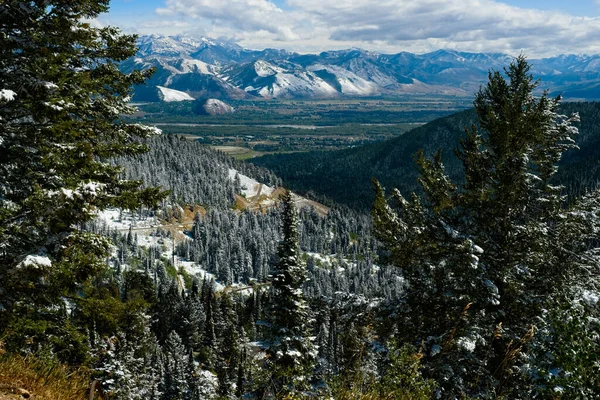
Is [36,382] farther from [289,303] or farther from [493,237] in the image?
[289,303]

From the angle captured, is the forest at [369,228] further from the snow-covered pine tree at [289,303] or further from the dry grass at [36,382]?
the snow-covered pine tree at [289,303]

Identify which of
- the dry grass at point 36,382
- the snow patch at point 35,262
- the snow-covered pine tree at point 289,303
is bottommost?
the snow-covered pine tree at point 289,303

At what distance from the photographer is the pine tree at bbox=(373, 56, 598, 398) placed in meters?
13.3

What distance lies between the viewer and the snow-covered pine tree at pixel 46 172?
11.6m

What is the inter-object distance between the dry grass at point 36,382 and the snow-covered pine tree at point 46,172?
9.85 ft

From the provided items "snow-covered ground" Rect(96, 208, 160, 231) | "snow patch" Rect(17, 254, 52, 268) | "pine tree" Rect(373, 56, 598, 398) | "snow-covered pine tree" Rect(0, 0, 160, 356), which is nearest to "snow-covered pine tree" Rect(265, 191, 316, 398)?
"pine tree" Rect(373, 56, 598, 398)

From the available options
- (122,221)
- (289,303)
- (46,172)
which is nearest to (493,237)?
(289,303)

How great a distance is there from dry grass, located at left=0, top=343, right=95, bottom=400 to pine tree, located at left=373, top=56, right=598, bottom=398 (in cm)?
976

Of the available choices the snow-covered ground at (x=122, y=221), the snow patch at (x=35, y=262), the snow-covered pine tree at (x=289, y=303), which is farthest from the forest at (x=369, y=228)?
the snow-covered ground at (x=122, y=221)

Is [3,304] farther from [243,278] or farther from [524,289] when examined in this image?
[243,278]

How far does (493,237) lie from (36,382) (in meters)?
14.8

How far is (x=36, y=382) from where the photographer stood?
7.77 m

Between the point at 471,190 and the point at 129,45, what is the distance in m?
14.2

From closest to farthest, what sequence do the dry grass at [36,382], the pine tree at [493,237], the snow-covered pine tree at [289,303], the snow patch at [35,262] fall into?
1. the dry grass at [36,382]
2. the snow patch at [35,262]
3. the pine tree at [493,237]
4. the snow-covered pine tree at [289,303]
